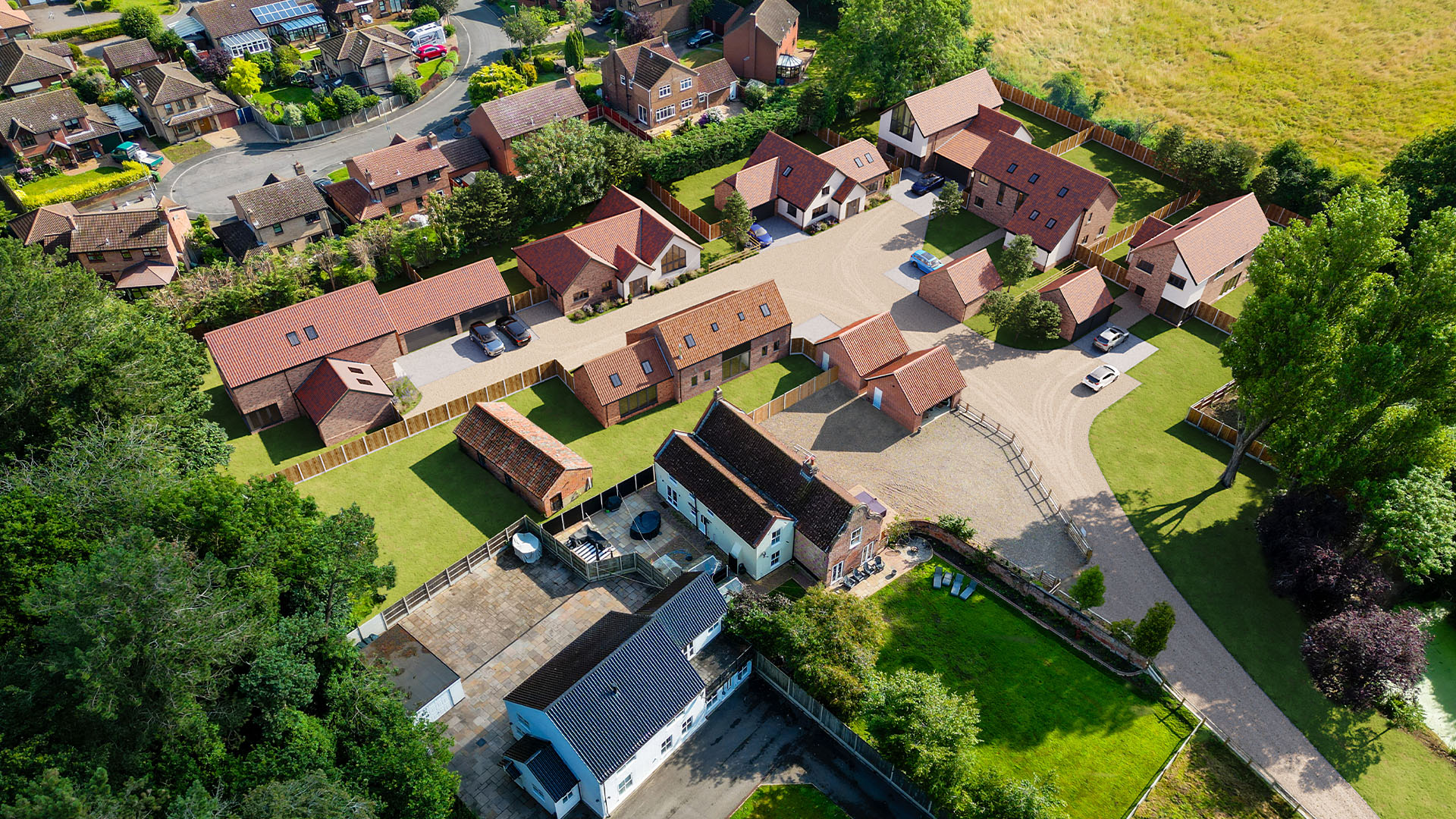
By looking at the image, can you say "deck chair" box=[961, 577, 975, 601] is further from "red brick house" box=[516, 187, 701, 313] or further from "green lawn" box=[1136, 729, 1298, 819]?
"red brick house" box=[516, 187, 701, 313]

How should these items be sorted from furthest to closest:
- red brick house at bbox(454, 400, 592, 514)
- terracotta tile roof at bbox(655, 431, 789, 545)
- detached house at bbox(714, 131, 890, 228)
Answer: detached house at bbox(714, 131, 890, 228) < red brick house at bbox(454, 400, 592, 514) < terracotta tile roof at bbox(655, 431, 789, 545)

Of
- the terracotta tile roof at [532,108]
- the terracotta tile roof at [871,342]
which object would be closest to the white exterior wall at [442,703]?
the terracotta tile roof at [871,342]

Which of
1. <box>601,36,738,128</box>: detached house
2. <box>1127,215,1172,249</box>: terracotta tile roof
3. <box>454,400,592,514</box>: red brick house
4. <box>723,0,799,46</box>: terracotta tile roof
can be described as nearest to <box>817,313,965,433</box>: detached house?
<box>454,400,592,514</box>: red brick house

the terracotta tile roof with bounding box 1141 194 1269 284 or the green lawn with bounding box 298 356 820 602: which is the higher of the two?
the terracotta tile roof with bounding box 1141 194 1269 284

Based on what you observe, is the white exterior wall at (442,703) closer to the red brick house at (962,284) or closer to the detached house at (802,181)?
the red brick house at (962,284)

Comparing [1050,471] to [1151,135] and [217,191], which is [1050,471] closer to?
[1151,135]

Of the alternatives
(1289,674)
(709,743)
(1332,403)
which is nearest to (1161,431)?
(1332,403)
